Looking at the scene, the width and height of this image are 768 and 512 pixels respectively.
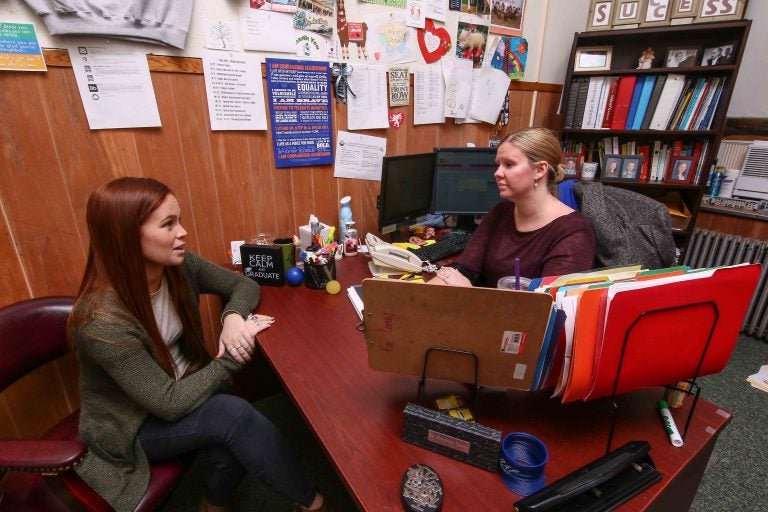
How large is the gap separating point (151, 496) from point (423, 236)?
1.50 m

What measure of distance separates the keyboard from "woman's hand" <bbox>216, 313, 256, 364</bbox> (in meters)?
0.81

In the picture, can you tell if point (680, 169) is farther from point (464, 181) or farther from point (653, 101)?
point (464, 181)

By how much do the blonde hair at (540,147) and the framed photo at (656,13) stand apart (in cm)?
166

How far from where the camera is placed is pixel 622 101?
241 cm

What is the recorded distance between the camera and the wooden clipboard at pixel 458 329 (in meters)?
0.68

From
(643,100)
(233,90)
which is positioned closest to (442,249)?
(233,90)

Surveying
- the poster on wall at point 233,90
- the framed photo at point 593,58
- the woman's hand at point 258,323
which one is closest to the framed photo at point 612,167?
the framed photo at point 593,58

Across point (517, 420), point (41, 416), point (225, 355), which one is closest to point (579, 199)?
point (517, 420)

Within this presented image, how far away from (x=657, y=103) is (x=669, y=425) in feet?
7.51

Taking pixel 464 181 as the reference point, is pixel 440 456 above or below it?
below

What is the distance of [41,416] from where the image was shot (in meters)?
1.37

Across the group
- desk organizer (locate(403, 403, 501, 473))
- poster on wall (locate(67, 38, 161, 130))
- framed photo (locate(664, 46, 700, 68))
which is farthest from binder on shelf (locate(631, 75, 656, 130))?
poster on wall (locate(67, 38, 161, 130))

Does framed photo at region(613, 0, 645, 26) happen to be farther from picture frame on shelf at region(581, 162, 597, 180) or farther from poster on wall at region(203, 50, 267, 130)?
poster on wall at region(203, 50, 267, 130)

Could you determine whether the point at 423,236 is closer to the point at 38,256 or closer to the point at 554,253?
the point at 554,253
